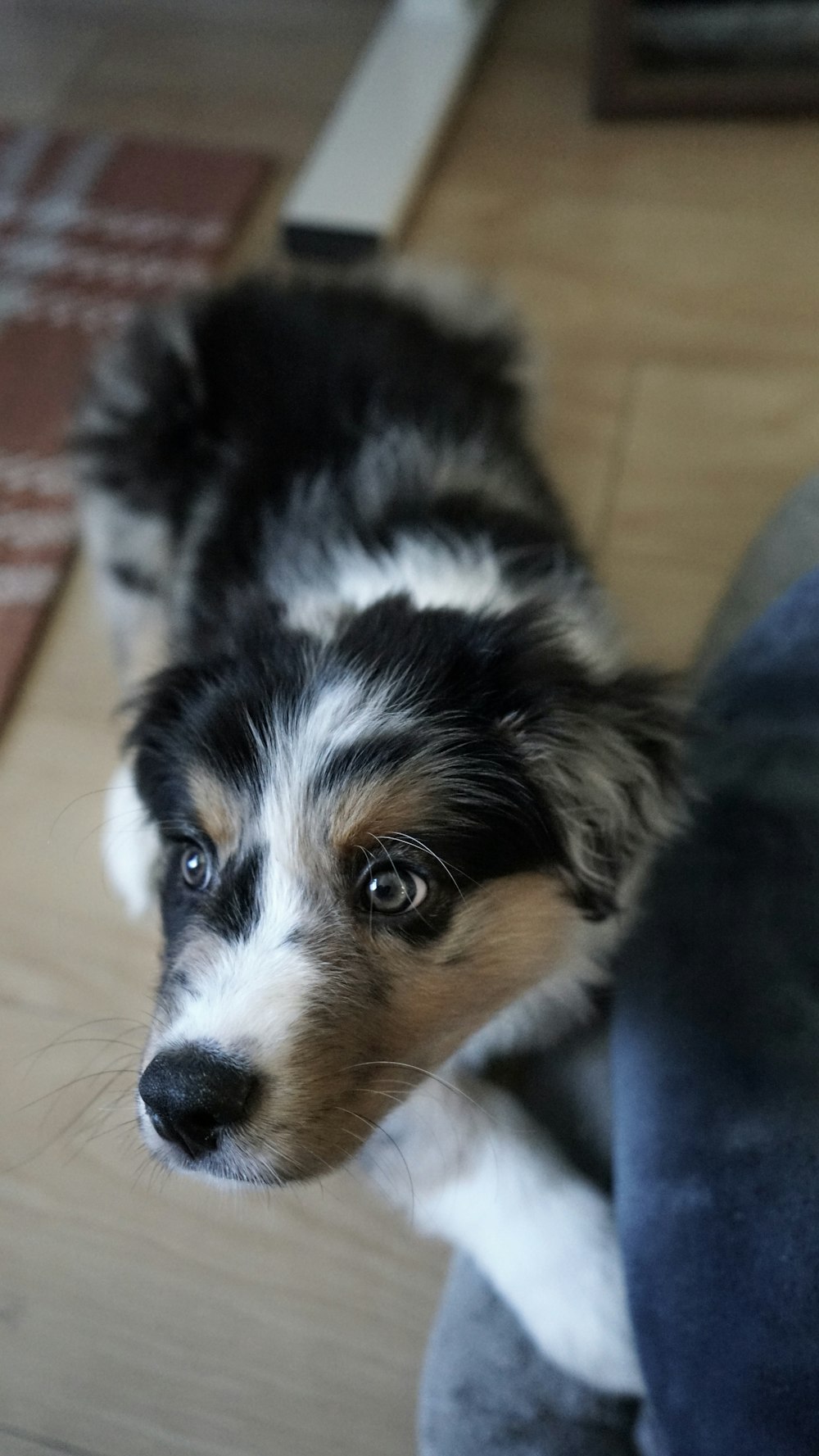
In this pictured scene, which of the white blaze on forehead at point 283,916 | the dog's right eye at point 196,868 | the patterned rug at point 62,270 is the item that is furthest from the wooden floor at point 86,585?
the white blaze on forehead at point 283,916

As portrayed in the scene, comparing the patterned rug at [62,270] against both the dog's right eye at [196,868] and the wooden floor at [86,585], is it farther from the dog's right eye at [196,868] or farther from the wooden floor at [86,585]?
the dog's right eye at [196,868]

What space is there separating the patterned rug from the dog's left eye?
3.94 feet

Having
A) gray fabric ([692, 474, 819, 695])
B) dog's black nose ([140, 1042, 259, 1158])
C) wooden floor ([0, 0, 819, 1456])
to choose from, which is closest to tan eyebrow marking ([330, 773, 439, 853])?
dog's black nose ([140, 1042, 259, 1158])

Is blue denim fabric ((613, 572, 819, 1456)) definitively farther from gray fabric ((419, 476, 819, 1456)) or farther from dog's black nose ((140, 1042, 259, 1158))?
dog's black nose ((140, 1042, 259, 1158))

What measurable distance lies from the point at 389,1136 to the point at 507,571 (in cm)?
73

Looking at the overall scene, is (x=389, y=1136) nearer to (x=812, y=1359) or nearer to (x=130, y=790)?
(x=812, y=1359)

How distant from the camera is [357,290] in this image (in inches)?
86.6

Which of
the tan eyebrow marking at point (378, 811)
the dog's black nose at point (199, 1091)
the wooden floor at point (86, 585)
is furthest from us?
the wooden floor at point (86, 585)

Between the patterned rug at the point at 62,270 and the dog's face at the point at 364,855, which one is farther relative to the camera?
the patterned rug at the point at 62,270

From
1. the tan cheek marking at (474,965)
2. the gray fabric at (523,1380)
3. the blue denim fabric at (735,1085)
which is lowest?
the gray fabric at (523,1380)

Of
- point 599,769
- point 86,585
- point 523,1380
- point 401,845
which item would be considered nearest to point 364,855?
point 401,845

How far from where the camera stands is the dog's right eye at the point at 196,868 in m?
1.31

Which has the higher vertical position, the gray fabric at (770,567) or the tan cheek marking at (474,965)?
the tan cheek marking at (474,965)

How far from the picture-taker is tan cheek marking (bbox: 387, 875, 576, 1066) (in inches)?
48.6
